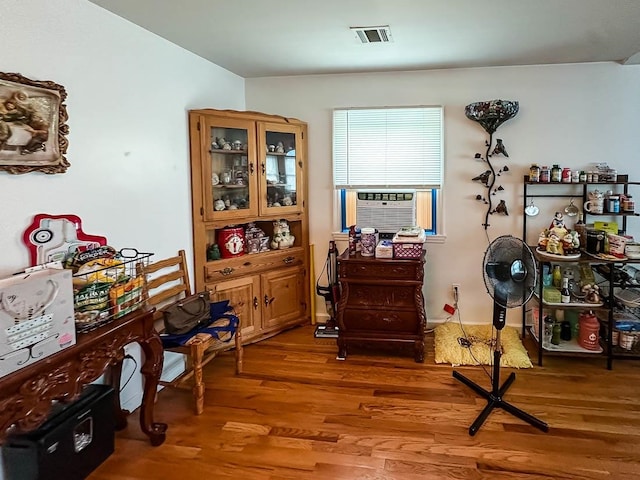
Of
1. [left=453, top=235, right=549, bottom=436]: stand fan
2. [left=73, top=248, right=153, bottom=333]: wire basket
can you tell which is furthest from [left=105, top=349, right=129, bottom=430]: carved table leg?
[left=453, top=235, right=549, bottom=436]: stand fan

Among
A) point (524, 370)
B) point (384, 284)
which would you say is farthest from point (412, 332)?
point (524, 370)

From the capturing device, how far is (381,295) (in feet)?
11.2

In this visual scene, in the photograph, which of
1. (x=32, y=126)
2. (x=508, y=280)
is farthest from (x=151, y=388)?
(x=508, y=280)

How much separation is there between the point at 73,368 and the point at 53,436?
1.30 ft

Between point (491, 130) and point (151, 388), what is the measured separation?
10.1 feet

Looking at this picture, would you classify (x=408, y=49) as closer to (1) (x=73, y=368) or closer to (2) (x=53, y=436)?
(1) (x=73, y=368)

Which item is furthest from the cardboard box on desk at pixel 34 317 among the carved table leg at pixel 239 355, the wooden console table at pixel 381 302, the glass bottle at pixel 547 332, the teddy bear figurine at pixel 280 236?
the glass bottle at pixel 547 332

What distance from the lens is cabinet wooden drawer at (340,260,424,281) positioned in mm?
3330

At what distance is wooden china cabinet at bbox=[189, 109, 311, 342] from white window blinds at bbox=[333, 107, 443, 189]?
352 millimetres

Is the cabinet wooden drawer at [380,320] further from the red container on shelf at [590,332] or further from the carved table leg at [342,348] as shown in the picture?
the red container on shelf at [590,332]

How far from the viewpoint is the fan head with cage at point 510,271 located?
2590 millimetres

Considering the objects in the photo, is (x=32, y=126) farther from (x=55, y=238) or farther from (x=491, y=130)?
(x=491, y=130)

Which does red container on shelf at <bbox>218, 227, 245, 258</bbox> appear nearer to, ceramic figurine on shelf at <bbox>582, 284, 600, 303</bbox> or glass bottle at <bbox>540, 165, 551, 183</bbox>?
glass bottle at <bbox>540, 165, 551, 183</bbox>

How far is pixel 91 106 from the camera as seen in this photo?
2432 mm
